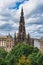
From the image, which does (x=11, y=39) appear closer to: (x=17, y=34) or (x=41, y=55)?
(x=17, y=34)

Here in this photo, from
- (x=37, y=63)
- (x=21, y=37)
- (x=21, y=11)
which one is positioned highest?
(x=21, y=11)

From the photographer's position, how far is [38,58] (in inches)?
3652

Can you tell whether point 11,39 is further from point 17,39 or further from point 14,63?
point 14,63

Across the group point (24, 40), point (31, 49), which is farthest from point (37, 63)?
point (24, 40)

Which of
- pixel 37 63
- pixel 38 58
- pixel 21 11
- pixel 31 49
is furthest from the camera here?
pixel 21 11

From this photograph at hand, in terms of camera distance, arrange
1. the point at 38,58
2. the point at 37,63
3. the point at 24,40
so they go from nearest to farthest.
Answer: the point at 37,63 → the point at 38,58 → the point at 24,40

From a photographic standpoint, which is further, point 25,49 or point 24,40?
point 24,40

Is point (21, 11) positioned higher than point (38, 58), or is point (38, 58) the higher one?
point (21, 11)

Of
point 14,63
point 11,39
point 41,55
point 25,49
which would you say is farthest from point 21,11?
point 14,63

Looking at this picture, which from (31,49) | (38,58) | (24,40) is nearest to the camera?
(38,58)

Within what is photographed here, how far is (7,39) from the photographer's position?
7037 inches

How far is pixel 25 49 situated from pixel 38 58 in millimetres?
27812

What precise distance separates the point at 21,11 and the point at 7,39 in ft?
60.0

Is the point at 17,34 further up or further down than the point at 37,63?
further up
